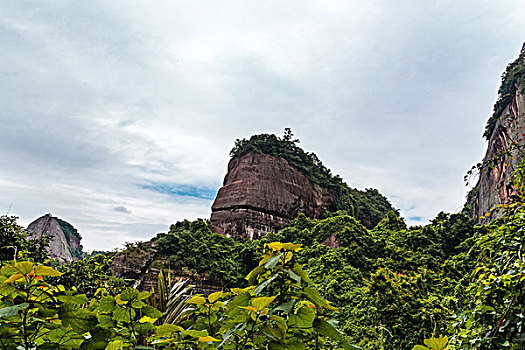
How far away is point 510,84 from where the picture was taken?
15.5 metres

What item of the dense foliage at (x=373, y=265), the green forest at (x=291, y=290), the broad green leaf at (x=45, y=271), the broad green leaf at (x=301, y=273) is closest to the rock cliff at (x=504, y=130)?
the green forest at (x=291, y=290)

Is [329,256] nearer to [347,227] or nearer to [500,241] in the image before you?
[347,227]

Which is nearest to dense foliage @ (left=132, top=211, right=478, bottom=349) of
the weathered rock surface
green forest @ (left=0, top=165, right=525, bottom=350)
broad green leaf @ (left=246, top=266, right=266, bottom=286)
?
green forest @ (left=0, top=165, right=525, bottom=350)

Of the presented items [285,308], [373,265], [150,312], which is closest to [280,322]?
[285,308]

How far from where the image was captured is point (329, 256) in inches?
428

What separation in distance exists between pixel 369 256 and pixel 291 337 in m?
12.0

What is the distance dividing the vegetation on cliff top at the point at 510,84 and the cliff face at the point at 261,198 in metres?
10.5

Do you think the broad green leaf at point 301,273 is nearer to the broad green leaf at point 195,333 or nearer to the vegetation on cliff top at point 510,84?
the broad green leaf at point 195,333

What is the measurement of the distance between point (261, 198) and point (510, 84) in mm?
13744

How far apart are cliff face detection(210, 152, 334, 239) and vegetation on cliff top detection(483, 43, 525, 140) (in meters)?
10.5

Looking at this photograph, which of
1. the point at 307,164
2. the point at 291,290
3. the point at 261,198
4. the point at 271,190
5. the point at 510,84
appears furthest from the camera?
the point at 307,164

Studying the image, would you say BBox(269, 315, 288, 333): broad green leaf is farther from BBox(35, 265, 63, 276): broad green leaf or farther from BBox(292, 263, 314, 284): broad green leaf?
BBox(35, 265, 63, 276): broad green leaf

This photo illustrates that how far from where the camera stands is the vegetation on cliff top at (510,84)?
14594 mm

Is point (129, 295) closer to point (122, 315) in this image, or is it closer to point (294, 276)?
Result: point (122, 315)
